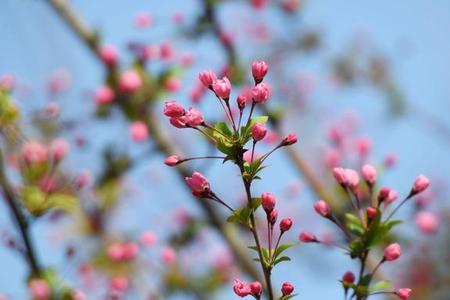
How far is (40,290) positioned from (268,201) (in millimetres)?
1146

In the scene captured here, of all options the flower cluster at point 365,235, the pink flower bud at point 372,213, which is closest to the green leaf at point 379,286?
the flower cluster at point 365,235

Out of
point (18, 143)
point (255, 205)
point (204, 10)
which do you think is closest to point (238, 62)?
point (204, 10)

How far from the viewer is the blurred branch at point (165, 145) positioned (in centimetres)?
349

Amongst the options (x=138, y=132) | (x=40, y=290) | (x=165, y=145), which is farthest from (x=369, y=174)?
(x=165, y=145)

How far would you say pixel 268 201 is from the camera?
4.22ft

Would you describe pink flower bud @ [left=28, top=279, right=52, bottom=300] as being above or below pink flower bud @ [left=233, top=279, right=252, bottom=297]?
above

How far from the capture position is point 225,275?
4.43 meters

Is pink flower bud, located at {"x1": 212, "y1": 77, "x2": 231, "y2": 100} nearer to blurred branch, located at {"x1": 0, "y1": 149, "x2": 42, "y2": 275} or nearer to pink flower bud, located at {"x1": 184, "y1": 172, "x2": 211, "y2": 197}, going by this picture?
pink flower bud, located at {"x1": 184, "y1": 172, "x2": 211, "y2": 197}

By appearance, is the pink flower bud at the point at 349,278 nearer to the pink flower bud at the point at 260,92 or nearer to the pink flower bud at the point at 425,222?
the pink flower bud at the point at 260,92

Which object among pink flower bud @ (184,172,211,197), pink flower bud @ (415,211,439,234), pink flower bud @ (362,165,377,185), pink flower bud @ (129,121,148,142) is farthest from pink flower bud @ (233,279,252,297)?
pink flower bud @ (129,121,148,142)

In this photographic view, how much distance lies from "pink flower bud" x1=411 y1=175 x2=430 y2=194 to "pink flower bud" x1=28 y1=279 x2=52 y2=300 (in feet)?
4.48

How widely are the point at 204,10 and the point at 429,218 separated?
2053 millimetres

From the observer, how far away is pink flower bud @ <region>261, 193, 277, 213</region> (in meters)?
1.29

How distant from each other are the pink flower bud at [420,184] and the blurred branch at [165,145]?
1.95 meters
